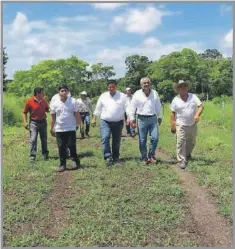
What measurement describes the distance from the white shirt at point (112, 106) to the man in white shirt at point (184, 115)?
1062 millimetres

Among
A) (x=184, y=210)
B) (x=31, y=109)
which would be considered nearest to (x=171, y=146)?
(x=31, y=109)

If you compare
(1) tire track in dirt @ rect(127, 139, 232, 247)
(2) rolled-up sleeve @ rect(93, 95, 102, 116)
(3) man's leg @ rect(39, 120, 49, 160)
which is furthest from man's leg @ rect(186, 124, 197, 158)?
(3) man's leg @ rect(39, 120, 49, 160)

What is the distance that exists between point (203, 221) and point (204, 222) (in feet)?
0.13

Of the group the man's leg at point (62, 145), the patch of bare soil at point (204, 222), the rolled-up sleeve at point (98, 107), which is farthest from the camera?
the rolled-up sleeve at point (98, 107)

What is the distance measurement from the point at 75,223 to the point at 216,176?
316cm

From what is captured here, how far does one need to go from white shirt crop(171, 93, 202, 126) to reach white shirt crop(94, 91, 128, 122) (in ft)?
3.54

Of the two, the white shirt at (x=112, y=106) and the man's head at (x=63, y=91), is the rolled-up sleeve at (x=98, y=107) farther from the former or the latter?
the man's head at (x=63, y=91)

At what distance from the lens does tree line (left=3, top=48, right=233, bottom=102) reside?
140 feet

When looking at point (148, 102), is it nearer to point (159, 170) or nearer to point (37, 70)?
point (159, 170)

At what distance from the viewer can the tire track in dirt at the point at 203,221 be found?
4.55 m

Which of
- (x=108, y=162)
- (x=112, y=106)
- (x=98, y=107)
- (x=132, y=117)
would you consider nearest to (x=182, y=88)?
(x=132, y=117)

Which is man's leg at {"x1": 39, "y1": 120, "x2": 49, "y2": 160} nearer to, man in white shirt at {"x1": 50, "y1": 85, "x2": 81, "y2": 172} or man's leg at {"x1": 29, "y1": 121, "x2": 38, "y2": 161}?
man's leg at {"x1": 29, "y1": 121, "x2": 38, "y2": 161}

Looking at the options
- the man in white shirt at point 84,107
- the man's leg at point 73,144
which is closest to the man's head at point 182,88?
the man's leg at point 73,144

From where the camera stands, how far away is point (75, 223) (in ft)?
16.7
